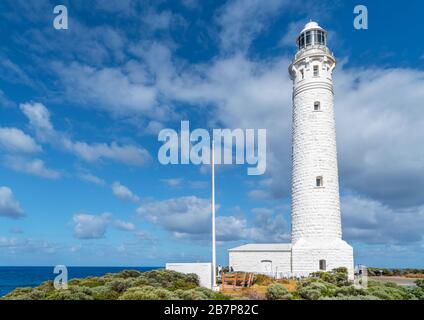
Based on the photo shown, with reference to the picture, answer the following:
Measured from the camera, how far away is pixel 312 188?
104ft

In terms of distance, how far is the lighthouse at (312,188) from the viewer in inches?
1216

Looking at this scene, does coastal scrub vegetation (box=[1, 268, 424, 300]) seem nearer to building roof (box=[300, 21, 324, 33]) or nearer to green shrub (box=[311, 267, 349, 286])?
green shrub (box=[311, 267, 349, 286])

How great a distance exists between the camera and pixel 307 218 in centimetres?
3148

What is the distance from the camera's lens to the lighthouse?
30.9 m

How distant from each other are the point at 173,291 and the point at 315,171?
59.4 ft

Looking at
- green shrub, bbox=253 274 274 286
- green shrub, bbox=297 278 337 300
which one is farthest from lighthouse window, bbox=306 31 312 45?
green shrub, bbox=297 278 337 300

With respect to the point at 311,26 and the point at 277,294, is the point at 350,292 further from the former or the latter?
the point at 311,26

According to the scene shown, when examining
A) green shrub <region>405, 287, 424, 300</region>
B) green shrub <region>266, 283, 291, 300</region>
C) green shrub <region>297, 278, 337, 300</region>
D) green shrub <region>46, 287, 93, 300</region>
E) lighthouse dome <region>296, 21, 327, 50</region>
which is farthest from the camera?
lighthouse dome <region>296, 21, 327, 50</region>

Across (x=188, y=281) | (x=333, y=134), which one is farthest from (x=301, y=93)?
(x=188, y=281)

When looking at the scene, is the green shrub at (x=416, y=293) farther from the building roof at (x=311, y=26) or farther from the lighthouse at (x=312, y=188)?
the building roof at (x=311, y=26)

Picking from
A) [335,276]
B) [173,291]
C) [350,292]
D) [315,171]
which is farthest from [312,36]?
[173,291]
